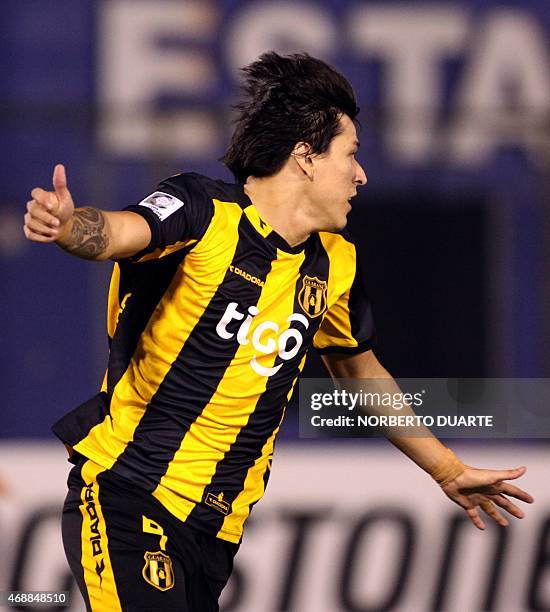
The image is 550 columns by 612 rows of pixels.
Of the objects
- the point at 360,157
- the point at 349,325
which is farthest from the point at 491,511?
the point at 360,157

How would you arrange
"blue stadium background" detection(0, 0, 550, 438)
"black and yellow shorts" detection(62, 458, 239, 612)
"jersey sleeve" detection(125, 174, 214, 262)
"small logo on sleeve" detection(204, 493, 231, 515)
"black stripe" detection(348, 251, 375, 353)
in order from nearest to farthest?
"jersey sleeve" detection(125, 174, 214, 262)
"black and yellow shorts" detection(62, 458, 239, 612)
"small logo on sleeve" detection(204, 493, 231, 515)
"black stripe" detection(348, 251, 375, 353)
"blue stadium background" detection(0, 0, 550, 438)

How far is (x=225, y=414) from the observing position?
360 cm

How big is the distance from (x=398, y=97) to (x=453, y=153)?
406mm

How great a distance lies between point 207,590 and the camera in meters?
3.64

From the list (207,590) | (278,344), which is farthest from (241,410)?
(207,590)

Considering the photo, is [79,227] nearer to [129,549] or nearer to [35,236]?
[35,236]

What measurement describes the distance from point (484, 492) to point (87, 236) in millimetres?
1724

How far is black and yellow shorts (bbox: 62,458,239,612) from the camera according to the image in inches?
133

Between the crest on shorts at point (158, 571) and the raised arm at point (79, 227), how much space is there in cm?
84

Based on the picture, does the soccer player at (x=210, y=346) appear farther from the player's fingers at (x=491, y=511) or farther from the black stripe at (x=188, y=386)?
the player's fingers at (x=491, y=511)

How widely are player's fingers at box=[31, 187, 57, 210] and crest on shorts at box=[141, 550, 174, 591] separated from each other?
3.54 feet

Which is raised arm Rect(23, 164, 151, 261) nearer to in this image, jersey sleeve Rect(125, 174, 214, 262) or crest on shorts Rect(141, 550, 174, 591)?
jersey sleeve Rect(125, 174, 214, 262)

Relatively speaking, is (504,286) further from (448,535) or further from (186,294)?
(186,294)

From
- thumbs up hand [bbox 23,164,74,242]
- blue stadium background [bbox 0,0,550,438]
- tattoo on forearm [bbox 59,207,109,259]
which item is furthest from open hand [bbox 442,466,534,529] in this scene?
blue stadium background [bbox 0,0,550,438]
